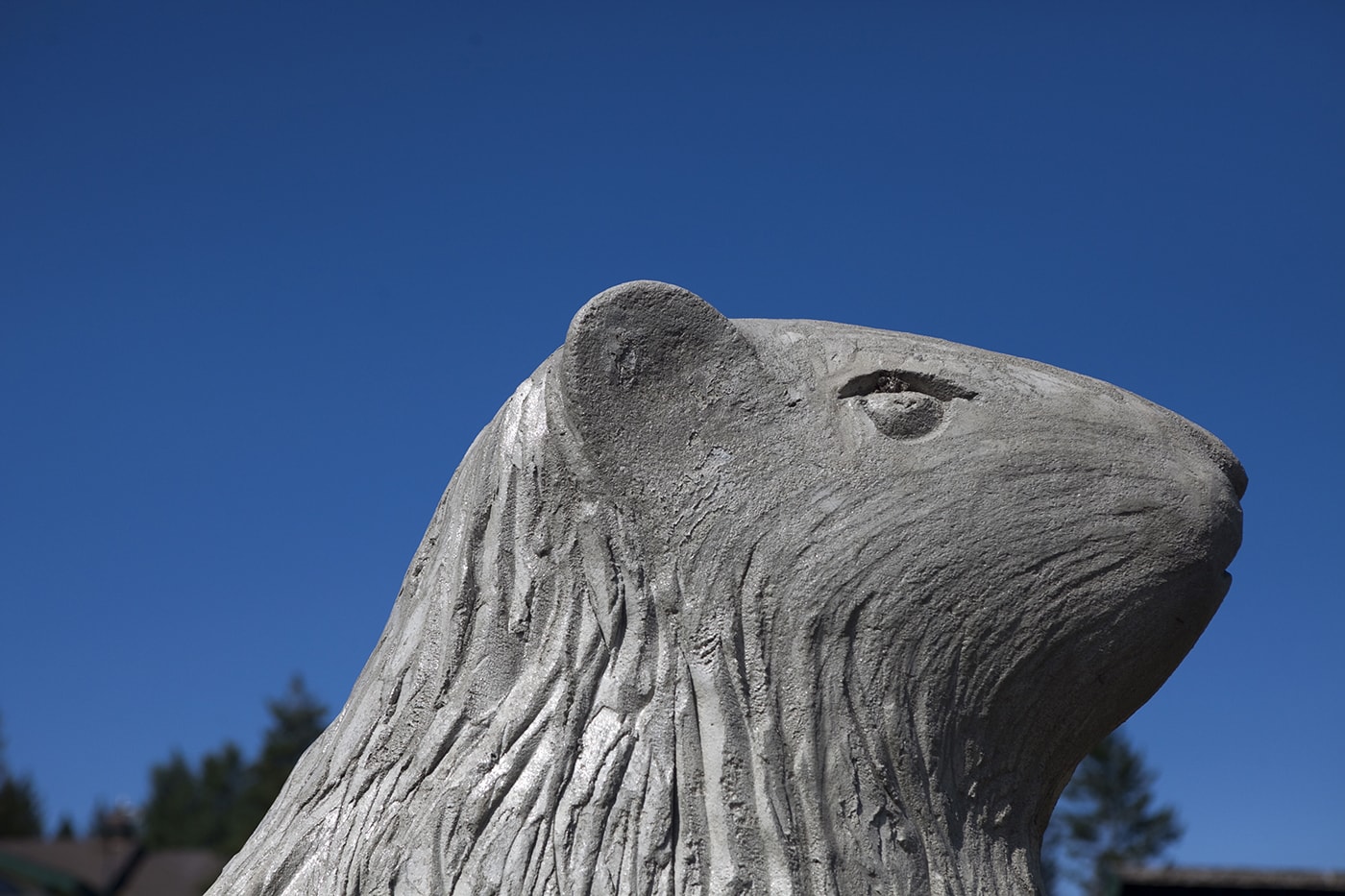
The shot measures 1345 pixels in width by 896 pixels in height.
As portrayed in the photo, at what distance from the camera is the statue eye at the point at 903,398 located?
304 centimetres

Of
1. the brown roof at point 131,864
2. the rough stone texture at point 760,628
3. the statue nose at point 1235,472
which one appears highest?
the brown roof at point 131,864

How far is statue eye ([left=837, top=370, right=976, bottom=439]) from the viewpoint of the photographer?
120 inches

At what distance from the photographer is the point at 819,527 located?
2914mm

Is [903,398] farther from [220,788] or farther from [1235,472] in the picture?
[220,788]

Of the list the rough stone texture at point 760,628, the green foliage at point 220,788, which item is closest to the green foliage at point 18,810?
the green foliage at point 220,788

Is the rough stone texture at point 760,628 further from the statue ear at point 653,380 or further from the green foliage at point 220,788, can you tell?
the green foliage at point 220,788

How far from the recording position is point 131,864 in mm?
32250

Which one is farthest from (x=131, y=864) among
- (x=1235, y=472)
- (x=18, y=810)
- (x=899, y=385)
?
(x=1235, y=472)

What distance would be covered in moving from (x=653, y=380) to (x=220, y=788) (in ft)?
193

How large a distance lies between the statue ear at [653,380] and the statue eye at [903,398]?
0.24 metres

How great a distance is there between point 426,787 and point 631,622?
0.56 metres

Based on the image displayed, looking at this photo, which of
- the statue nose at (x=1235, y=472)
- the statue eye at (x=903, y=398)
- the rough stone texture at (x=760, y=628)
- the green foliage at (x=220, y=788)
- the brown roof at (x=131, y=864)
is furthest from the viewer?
the green foliage at (x=220, y=788)

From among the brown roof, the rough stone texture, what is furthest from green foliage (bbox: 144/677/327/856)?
the rough stone texture

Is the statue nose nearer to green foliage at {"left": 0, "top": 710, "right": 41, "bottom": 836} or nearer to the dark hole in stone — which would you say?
the dark hole in stone
